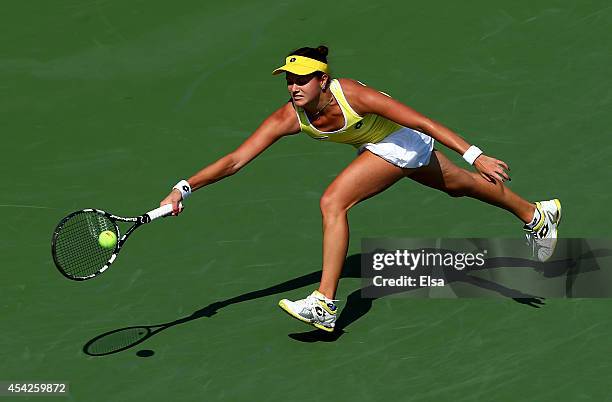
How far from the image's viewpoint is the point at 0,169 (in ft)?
56.2

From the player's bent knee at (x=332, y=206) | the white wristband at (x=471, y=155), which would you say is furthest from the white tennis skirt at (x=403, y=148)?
the white wristband at (x=471, y=155)

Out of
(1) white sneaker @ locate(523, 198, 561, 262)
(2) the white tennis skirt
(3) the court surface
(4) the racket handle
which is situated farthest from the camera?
(1) white sneaker @ locate(523, 198, 561, 262)

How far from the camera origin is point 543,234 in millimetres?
14734

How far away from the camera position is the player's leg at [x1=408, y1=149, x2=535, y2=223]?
14164 mm

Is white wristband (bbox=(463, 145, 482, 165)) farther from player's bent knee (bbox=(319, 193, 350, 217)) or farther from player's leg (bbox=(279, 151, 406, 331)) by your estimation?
player's bent knee (bbox=(319, 193, 350, 217))

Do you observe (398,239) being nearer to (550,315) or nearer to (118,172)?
(550,315)

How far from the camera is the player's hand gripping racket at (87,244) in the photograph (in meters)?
13.2

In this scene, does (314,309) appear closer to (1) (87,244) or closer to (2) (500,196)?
(1) (87,244)

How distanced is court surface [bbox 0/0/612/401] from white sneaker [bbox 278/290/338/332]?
0.71 ft

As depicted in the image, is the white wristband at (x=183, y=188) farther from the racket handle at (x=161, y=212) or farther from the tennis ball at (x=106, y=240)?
the tennis ball at (x=106, y=240)

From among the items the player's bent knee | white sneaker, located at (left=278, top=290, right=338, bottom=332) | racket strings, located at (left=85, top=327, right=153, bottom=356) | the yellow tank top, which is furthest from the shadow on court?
the yellow tank top

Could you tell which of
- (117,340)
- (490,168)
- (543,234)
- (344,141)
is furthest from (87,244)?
(543,234)

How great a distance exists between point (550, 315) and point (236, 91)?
563cm

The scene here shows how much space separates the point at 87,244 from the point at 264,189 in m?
3.34
